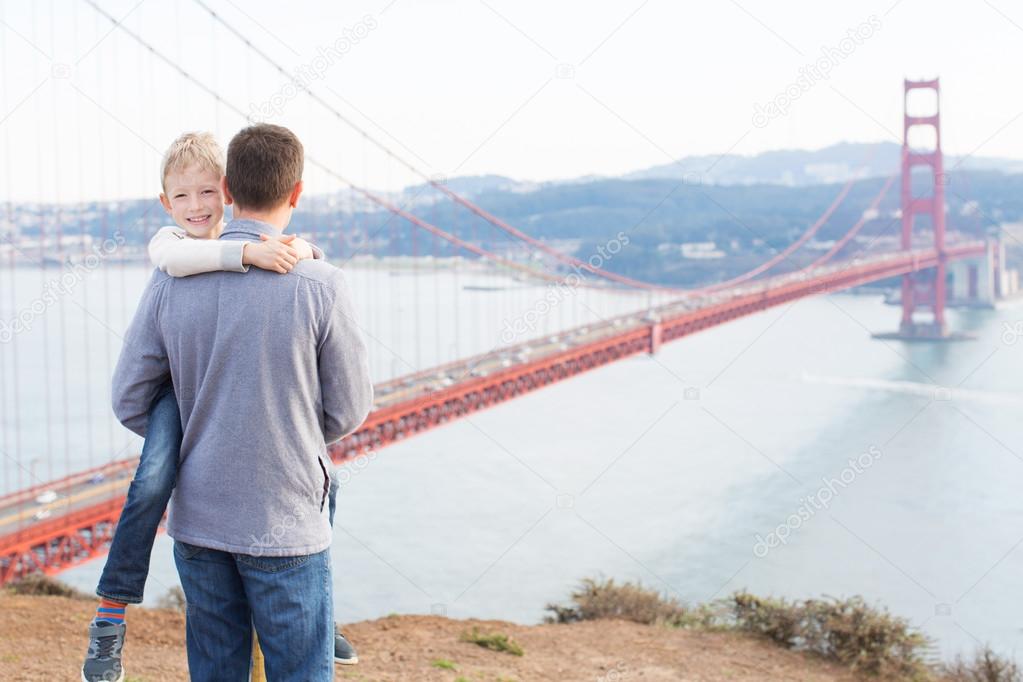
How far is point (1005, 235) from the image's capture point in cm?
4512

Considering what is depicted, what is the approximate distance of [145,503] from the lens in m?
1.72

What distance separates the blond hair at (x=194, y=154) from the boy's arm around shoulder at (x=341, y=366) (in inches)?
12.2

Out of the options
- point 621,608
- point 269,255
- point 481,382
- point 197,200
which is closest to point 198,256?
point 269,255

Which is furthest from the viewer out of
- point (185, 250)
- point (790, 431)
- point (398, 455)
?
point (790, 431)

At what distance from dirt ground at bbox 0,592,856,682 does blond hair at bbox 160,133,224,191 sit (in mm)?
2385

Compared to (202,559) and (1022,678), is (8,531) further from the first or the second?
(202,559)

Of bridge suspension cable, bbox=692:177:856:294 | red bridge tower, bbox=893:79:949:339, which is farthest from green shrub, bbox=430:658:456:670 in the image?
red bridge tower, bbox=893:79:949:339

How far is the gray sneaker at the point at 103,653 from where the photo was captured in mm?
1800

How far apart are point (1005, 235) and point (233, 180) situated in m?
48.2

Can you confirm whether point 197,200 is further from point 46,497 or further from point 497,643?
point 46,497

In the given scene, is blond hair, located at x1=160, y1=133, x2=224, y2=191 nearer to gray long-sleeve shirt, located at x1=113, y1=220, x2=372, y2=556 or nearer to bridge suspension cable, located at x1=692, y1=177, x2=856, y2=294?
gray long-sleeve shirt, located at x1=113, y1=220, x2=372, y2=556

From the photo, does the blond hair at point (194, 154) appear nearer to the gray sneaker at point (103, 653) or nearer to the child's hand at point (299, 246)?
the child's hand at point (299, 246)

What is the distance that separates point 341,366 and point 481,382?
12923 millimetres

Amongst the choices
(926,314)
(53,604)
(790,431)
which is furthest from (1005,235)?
(53,604)
